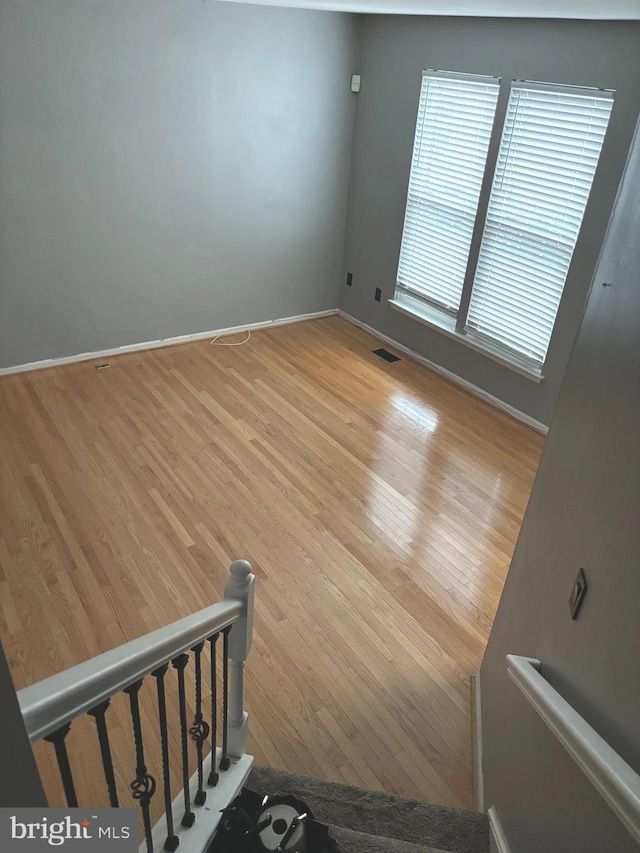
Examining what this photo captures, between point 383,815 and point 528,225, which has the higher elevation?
point 528,225

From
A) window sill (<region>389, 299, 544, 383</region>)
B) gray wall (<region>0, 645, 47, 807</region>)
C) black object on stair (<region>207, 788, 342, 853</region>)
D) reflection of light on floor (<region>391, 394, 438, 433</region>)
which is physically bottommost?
reflection of light on floor (<region>391, 394, 438, 433</region>)

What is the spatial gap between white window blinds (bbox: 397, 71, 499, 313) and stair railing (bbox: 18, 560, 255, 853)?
12.0 feet

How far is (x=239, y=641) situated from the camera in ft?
5.59

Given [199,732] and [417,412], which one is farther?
[417,412]

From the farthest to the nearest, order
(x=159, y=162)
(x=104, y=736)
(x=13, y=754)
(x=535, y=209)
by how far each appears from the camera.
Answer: (x=159, y=162), (x=535, y=209), (x=104, y=736), (x=13, y=754)

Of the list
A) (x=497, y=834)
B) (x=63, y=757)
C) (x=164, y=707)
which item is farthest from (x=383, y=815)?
(x=63, y=757)

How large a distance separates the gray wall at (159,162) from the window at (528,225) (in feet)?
3.44

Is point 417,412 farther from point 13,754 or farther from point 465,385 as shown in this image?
point 13,754

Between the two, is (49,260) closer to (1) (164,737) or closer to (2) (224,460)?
(2) (224,460)

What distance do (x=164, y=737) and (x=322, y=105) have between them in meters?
4.95

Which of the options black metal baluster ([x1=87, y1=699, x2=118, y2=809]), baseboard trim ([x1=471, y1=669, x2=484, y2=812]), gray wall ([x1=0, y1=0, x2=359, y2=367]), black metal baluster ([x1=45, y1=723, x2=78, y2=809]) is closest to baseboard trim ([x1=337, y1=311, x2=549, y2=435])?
gray wall ([x1=0, y1=0, x2=359, y2=367])

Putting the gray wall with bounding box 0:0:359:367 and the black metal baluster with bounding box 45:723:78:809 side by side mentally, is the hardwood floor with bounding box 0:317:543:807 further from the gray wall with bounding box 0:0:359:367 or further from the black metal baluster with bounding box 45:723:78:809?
the black metal baluster with bounding box 45:723:78:809

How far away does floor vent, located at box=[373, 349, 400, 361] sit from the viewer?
5.28 meters

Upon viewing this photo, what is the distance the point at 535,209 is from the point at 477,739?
3.20 meters
